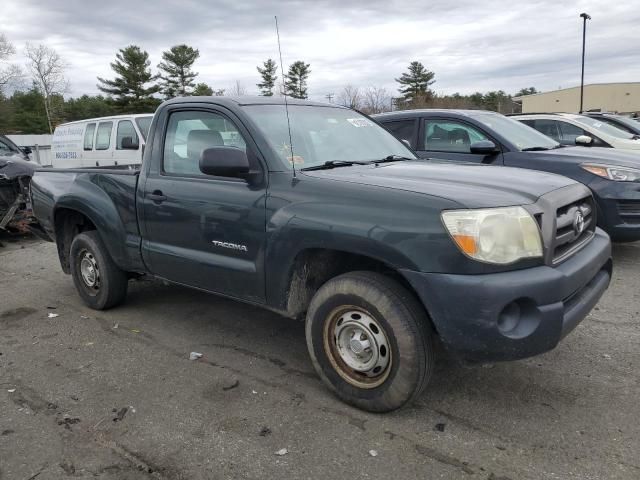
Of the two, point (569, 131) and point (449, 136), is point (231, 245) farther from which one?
point (569, 131)

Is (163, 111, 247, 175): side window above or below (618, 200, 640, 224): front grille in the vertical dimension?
above

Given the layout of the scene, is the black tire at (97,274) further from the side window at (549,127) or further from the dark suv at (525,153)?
the side window at (549,127)

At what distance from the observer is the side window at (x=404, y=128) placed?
7.16 metres

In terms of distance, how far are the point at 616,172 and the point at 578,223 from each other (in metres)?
3.23

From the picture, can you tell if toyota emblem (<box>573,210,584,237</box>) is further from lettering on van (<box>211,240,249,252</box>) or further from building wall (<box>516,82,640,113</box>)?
building wall (<box>516,82,640,113</box>)

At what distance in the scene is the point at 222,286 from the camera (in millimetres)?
3736

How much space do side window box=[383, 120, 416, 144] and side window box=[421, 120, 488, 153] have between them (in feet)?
0.67

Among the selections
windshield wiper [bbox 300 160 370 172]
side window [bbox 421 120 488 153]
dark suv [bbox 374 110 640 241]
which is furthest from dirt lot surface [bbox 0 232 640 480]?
side window [bbox 421 120 488 153]

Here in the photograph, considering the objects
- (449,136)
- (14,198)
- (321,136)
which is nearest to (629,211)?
(449,136)

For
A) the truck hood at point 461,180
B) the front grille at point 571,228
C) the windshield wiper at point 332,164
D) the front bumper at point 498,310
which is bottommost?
the front bumper at point 498,310

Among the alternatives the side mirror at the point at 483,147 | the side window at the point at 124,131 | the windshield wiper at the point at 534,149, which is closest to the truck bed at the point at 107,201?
the side mirror at the point at 483,147

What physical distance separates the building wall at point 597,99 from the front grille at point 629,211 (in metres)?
71.2

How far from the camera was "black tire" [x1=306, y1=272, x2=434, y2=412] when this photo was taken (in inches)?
111

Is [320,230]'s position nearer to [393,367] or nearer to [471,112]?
[393,367]
